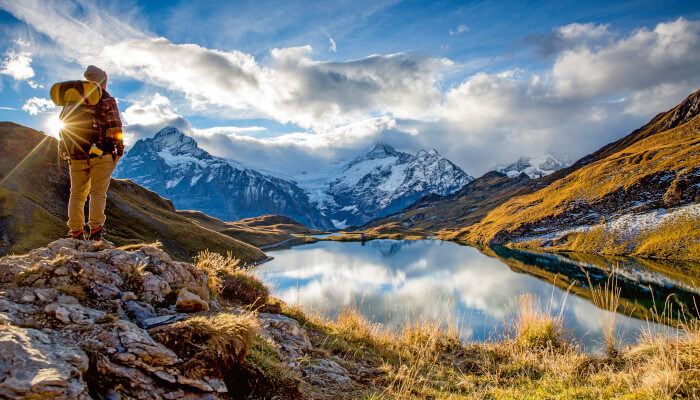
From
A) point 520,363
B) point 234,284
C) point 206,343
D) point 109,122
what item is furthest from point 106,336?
point 520,363

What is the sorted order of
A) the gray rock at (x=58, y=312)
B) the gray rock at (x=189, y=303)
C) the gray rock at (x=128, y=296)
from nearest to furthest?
the gray rock at (x=58, y=312) < the gray rock at (x=128, y=296) < the gray rock at (x=189, y=303)

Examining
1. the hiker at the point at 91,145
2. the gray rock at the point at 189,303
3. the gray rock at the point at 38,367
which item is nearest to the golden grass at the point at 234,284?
the hiker at the point at 91,145

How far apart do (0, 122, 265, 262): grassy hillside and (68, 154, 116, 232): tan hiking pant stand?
66.6 feet

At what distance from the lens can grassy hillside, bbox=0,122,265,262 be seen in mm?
30516

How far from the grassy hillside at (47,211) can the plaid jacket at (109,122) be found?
67.3 ft

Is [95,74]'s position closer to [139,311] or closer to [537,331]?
[139,311]

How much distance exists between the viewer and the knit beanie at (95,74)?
6285mm

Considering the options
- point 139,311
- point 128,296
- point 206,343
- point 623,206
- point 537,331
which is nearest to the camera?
point 206,343

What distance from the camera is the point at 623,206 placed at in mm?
75312

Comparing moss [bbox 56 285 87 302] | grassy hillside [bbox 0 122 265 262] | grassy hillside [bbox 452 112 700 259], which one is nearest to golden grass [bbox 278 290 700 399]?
moss [bbox 56 285 87 302]

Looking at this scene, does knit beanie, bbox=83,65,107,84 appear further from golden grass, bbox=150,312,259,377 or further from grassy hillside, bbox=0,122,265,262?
grassy hillside, bbox=0,122,265,262

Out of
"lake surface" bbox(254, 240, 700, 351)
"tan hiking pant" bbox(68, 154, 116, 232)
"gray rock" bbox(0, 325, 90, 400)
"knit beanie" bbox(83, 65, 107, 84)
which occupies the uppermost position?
"knit beanie" bbox(83, 65, 107, 84)

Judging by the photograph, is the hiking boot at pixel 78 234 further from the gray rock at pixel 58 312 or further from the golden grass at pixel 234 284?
the gray rock at pixel 58 312

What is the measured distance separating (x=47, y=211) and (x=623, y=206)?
109319 mm
